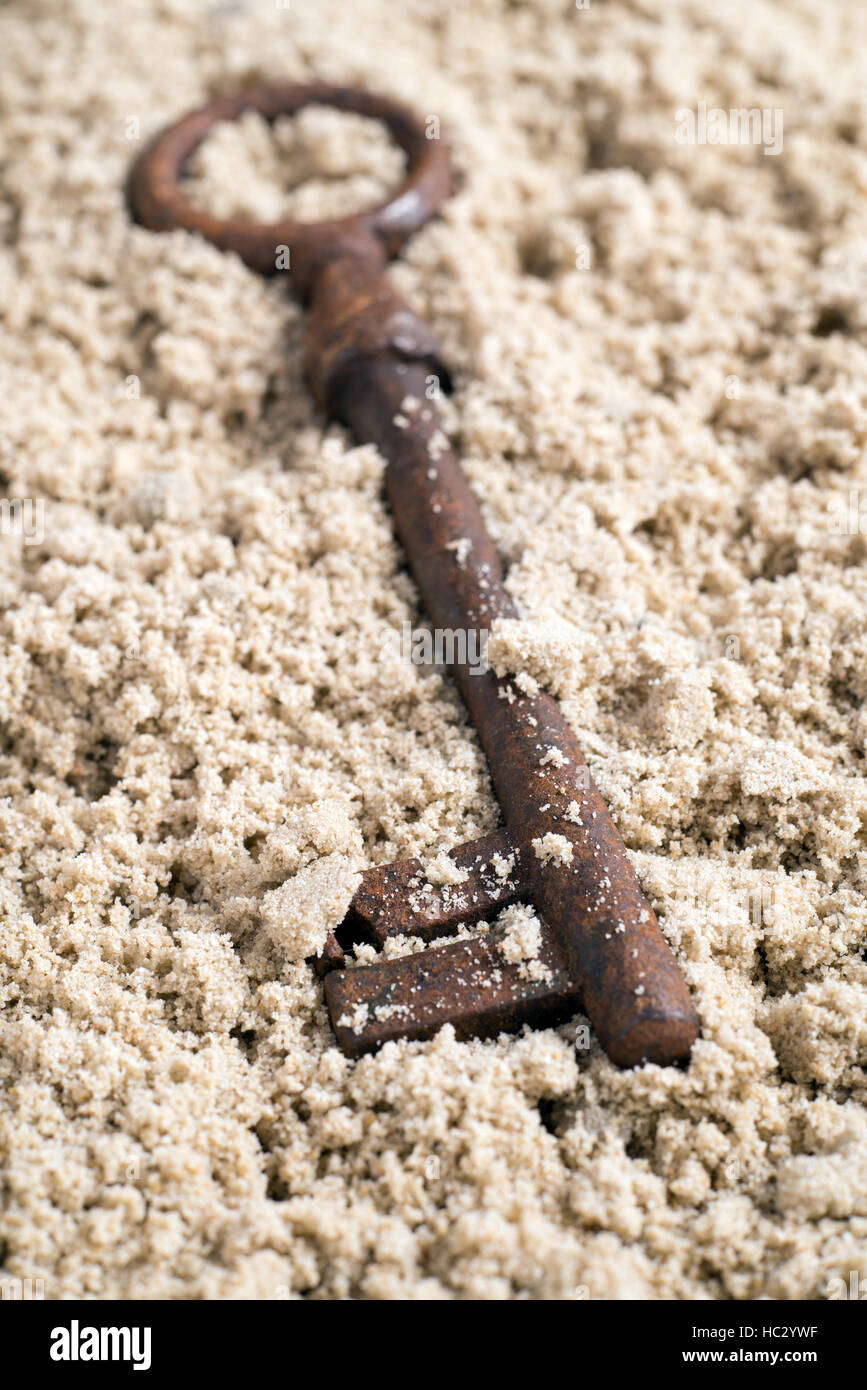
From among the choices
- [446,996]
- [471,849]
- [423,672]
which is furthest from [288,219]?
[446,996]

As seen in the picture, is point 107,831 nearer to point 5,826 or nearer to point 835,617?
point 5,826

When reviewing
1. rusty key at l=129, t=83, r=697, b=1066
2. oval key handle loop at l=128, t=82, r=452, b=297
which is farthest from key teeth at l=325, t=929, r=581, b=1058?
oval key handle loop at l=128, t=82, r=452, b=297

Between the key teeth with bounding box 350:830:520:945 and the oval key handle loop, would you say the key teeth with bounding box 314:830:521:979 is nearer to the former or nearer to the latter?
the key teeth with bounding box 350:830:520:945

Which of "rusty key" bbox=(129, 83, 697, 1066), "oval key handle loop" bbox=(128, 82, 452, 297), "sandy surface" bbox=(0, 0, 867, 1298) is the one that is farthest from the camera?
"oval key handle loop" bbox=(128, 82, 452, 297)

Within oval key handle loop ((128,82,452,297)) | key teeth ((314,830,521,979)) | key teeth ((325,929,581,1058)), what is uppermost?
oval key handle loop ((128,82,452,297))

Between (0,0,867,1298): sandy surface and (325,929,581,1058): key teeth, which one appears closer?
(0,0,867,1298): sandy surface

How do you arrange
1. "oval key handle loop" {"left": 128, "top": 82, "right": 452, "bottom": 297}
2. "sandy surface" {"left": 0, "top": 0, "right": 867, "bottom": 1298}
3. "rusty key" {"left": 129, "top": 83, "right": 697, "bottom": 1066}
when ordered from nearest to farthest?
"sandy surface" {"left": 0, "top": 0, "right": 867, "bottom": 1298}
"rusty key" {"left": 129, "top": 83, "right": 697, "bottom": 1066}
"oval key handle loop" {"left": 128, "top": 82, "right": 452, "bottom": 297}

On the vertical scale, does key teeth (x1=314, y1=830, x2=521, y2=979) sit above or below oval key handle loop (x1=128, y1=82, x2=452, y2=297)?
below
